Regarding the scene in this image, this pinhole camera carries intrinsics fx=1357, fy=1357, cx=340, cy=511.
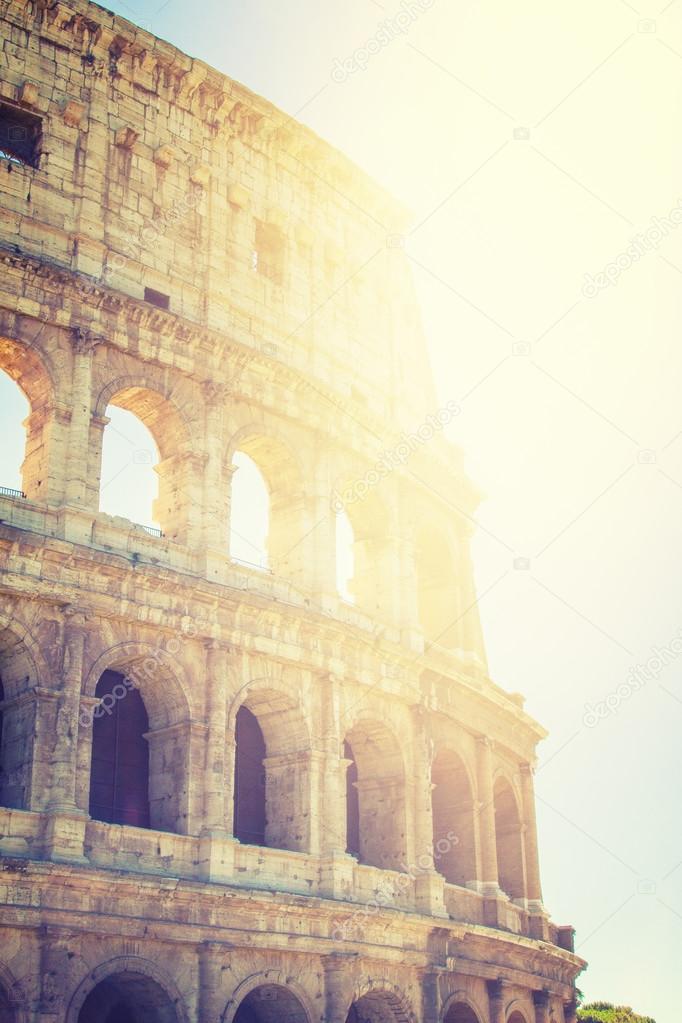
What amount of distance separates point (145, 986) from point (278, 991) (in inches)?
108

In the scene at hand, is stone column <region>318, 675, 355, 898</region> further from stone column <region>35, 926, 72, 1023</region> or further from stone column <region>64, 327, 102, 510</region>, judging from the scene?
stone column <region>64, 327, 102, 510</region>

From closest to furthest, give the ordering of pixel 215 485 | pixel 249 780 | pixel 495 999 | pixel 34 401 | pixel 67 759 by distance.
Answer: pixel 67 759 → pixel 34 401 → pixel 215 485 → pixel 249 780 → pixel 495 999

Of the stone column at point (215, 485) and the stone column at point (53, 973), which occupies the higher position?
the stone column at point (215, 485)

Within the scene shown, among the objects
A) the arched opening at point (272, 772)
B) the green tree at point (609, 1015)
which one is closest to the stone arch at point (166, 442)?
the arched opening at point (272, 772)

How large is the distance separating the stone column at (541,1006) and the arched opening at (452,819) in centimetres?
340

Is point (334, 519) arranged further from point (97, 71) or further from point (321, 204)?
point (97, 71)

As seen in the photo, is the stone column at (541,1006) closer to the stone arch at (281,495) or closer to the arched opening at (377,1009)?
the arched opening at (377,1009)

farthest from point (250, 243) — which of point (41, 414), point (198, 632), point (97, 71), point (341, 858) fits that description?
point (341, 858)

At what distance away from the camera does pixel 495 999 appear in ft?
88.4

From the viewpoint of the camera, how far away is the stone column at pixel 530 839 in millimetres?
30734

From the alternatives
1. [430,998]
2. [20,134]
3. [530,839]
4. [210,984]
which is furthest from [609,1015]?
[20,134]

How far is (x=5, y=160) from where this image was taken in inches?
929

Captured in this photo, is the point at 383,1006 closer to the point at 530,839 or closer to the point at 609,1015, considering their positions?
the point at 530,839

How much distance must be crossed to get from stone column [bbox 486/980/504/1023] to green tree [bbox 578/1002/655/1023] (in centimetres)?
2534
